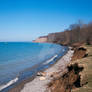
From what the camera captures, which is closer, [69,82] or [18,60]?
[69,82]

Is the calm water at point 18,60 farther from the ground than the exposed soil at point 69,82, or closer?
closer

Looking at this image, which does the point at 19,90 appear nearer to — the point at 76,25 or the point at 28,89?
the point at 28,89

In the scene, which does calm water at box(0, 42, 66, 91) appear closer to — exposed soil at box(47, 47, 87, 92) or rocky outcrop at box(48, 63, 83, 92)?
exposed soil at box(47, 47, 87, 92)

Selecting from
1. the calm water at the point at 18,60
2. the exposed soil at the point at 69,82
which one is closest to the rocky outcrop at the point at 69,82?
the exposed soil at the point at 69,82

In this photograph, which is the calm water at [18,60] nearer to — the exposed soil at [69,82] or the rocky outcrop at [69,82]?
the exposed soil at [69,82]

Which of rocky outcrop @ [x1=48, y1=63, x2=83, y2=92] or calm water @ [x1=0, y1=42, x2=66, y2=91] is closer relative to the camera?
rocky outcrop @ [x1=48, y1=63, x2=83, y2=92]

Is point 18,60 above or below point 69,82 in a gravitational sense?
below

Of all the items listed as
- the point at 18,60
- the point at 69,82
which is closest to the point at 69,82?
the point at 69,82

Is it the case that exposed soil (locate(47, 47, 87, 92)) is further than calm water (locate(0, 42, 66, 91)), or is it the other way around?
calm water (locate(0, 42, 66, 91))

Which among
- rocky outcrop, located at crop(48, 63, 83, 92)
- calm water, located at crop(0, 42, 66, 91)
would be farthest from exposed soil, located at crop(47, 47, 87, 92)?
calm water, located at crop(0, 42, 66, 91)

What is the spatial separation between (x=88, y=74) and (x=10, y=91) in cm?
602

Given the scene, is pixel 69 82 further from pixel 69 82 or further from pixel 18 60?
pixel 18 60

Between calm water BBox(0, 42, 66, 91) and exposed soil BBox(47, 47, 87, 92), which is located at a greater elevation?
exposed soil BBox(47, 47, 87, 92)

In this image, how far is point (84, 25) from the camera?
61.2 meters
